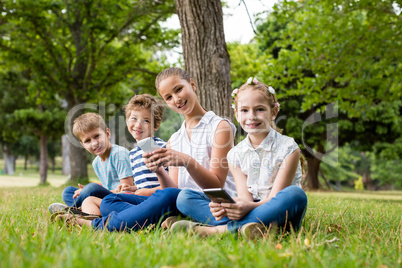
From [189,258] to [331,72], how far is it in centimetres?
867

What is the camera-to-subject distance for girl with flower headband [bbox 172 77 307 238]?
2.36 m

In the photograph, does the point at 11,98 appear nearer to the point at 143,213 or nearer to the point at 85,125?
the point at 85,125

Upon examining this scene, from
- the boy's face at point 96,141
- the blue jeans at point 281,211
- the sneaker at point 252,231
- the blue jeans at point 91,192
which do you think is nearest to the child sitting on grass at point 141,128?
the blue jeans at point 91,192

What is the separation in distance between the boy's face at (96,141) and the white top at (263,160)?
1678 mm

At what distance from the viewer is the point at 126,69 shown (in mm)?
12688

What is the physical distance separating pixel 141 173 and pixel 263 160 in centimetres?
139

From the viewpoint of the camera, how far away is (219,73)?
523cm

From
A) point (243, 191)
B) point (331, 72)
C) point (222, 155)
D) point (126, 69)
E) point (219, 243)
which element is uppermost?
point (126, 69)

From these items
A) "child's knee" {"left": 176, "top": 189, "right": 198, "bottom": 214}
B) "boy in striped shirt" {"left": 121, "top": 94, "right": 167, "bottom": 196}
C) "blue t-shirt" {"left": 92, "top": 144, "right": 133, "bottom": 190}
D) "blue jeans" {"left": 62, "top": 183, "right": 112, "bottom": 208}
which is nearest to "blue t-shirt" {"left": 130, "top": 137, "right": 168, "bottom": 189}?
"boy in striped shirt" {"left": 121, "top": 94, "right": 167, "bottom": 196}

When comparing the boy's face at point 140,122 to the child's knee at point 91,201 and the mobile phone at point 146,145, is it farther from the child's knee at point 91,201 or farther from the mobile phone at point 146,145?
the mobile phone at point 146,145

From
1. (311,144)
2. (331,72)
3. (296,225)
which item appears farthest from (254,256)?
(311,144)

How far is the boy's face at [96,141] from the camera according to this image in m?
3.97

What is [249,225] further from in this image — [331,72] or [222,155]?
[331,72]

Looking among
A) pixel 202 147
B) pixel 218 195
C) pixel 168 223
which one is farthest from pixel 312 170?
pixel 218 195
